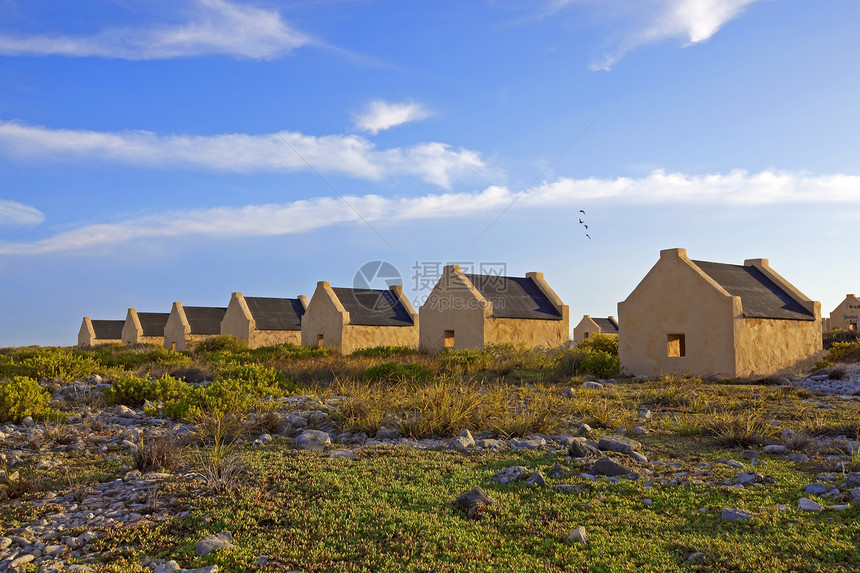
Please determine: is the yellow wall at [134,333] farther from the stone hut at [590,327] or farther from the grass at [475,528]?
the grass at [475,528]

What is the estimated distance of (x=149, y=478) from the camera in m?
5.36

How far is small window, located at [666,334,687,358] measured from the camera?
783 inches

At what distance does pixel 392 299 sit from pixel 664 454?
103 feet

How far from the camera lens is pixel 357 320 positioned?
1325 inches

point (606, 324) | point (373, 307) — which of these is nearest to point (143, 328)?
point (373, 307)

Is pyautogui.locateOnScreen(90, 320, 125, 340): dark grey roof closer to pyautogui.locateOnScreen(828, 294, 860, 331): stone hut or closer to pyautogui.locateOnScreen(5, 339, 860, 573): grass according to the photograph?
pyautogui.locateOnScreen(5, 339, 860, 573): grass

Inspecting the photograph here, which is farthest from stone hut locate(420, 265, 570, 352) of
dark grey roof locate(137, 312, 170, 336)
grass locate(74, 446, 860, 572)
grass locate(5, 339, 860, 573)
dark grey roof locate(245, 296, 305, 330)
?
dark grey roof locate(137, 312, 170, 336)

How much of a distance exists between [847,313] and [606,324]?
1996 centimetres

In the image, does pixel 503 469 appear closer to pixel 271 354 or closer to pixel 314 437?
pixel 314 437

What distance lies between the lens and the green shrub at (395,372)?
1374cm

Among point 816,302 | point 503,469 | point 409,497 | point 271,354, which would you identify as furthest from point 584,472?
point 816,302

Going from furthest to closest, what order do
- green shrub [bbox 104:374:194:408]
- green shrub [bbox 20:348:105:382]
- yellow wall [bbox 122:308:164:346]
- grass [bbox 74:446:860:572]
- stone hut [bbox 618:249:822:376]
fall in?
yellow wall [bbox 122:308:164:346]
stone hut [bbox 618:249:822:376]
green shrub [bbox 20:348:105:382]
green shrub [bbox 104:374:194:408]
grass [bbox 74:446:860:572]

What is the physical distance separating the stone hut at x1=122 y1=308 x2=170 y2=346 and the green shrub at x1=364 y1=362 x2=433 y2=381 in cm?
3929

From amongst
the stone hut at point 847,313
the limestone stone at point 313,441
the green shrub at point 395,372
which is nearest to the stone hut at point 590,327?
the stone hut at point 847,313
